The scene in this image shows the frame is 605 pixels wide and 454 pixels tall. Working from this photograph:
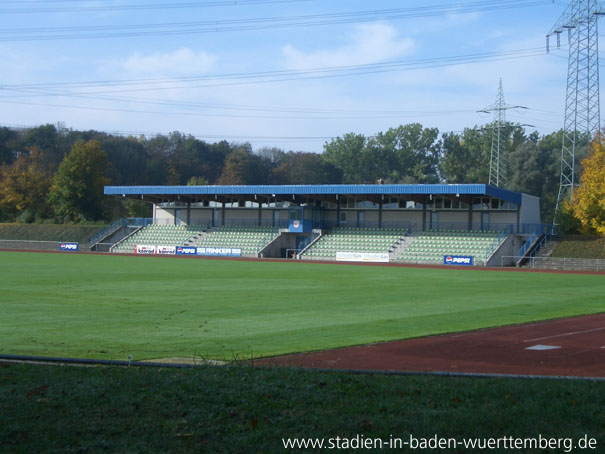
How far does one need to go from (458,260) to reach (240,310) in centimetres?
3946

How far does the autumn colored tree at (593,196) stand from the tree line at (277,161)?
34769 millimetres

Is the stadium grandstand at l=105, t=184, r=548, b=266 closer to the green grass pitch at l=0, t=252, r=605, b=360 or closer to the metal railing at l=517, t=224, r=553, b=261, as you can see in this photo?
the metal railing at l=517, t=224, r=553, b=261

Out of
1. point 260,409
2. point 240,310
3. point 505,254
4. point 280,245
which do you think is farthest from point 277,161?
point 260,409

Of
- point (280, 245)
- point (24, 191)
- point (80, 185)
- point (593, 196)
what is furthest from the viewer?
point (24, 191)

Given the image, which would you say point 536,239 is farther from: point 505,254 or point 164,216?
point 164,216

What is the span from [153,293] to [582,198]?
46.2 metres

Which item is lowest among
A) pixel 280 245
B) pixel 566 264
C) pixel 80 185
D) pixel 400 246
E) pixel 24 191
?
pixel 280 245

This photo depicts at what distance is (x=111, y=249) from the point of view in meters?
73.6

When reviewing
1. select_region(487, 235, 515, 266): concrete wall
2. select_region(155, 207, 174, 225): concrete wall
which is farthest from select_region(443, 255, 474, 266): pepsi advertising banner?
select_region(155, 207, 174, 225): concrete wall

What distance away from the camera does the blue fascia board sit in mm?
61031

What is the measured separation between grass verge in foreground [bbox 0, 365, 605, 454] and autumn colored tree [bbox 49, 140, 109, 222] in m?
84.7

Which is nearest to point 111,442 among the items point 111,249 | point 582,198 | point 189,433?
point 189,433

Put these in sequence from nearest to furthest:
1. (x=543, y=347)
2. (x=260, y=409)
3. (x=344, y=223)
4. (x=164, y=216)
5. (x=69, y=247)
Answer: (x=260, y=409), (x=543, y=347), (x=344, y=223), (x=69, y=247), (x=164, y=216)

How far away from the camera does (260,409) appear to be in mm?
7297
